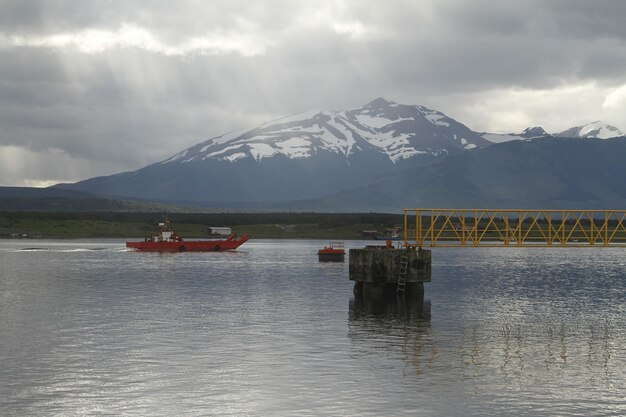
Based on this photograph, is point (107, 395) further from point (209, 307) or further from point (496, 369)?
point (209, 307)

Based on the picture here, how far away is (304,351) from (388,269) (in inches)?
1232

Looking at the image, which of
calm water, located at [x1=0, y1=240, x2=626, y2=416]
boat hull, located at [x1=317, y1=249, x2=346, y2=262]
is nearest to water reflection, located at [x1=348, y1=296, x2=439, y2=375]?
calm water, located at [x1=0, y1=240, x2=626, y2=416]

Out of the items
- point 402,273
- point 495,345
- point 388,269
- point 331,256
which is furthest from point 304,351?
point 331,256

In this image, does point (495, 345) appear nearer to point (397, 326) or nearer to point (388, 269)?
point (397, 326)

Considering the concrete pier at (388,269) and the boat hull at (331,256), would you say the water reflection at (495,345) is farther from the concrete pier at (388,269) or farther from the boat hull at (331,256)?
the boat hull at (331,256)

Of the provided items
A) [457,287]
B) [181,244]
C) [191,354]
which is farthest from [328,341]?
[181,244]

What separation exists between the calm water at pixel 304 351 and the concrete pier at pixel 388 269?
2.97m

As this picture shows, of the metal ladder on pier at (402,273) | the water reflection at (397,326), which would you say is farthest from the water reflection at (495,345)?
the metal ladder on pier at (402,273)

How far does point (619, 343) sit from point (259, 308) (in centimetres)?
3326

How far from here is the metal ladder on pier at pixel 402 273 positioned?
8281cm

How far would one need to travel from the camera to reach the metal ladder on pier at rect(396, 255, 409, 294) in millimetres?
82812

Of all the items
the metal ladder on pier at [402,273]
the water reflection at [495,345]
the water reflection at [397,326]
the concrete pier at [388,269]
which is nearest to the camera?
the water reflection at [495,345]

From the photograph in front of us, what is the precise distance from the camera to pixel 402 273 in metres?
82.9

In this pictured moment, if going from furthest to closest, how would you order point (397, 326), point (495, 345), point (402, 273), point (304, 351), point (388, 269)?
point (388, 269) < point (402, 273) < point (397, 326) < point (495, 345) < point (304, 351)
